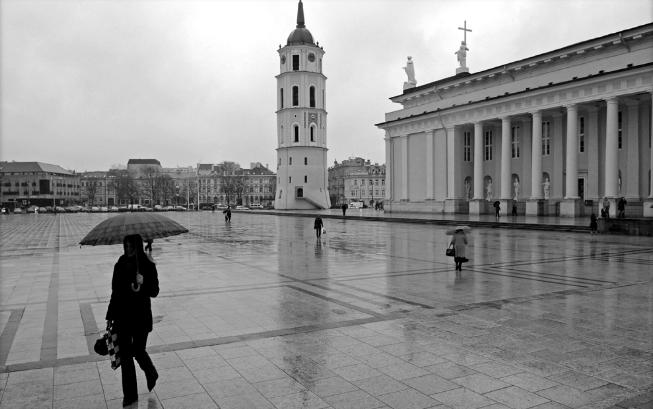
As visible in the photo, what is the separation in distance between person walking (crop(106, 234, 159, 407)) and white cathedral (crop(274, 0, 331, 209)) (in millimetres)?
75882

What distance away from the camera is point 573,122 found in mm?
37750

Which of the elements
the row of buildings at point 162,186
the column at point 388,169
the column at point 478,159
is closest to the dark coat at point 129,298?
the column at point 478,159

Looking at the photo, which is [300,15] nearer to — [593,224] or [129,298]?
[593,224]

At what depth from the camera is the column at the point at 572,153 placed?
37.8 m

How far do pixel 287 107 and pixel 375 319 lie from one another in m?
74.1

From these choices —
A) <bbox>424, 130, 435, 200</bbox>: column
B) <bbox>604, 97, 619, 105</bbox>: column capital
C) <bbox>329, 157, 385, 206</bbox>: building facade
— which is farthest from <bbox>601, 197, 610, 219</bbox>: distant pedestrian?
<bbox>329, 157, 385, 206</bbox>: building facade

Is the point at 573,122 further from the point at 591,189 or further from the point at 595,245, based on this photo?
the point at 595,245

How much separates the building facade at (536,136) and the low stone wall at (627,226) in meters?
7.12

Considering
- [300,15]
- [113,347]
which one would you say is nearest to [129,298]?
[113,347]

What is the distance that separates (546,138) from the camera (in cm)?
4369

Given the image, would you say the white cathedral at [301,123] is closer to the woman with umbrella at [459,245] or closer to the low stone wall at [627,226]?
the low stone wall at [627,226]

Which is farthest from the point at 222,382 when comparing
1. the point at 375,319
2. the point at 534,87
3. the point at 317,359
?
the point at 534,87

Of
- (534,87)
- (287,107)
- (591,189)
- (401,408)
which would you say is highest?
(287,107)

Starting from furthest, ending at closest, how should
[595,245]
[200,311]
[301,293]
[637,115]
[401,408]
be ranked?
[637,115] → [595,245] → [301,293] → [200,311] → [401,408]
